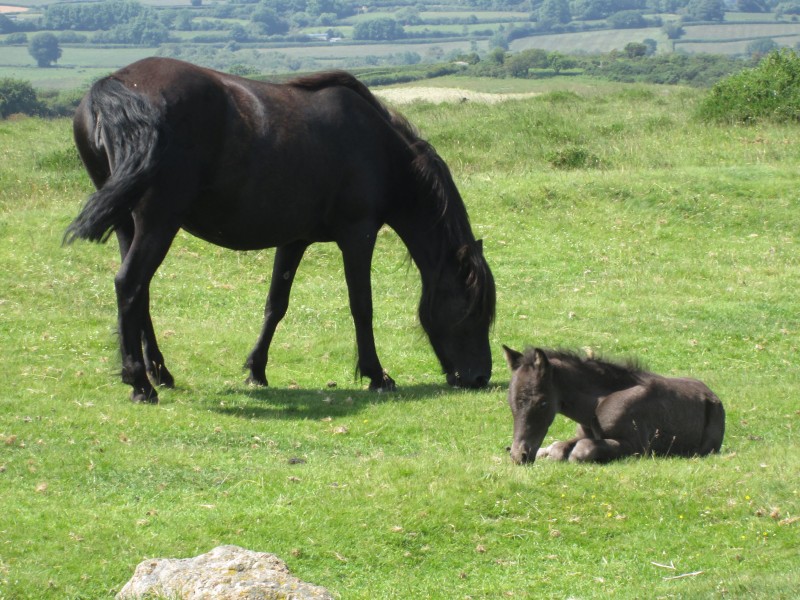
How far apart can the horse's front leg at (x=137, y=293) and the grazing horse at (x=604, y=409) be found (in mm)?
3739

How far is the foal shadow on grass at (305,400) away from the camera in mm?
11523

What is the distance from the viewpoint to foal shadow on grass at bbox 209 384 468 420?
11.5 m

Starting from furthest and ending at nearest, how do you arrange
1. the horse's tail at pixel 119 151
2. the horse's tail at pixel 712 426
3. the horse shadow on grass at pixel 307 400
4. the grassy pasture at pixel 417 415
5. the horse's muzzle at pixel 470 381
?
1. the horse's muzzle at pixel 470 381
2. the horse shadow on grass at pixel 307 400
3. the horse's tail at pixel 119 151
4. the horse's tail at pixel 712 426
5. the grassy pasture at pixel 417 415

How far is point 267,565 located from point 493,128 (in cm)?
2281

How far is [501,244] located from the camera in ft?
64.0

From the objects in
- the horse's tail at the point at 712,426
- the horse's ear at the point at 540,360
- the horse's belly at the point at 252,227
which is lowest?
the horse's tail at the point at 712,426

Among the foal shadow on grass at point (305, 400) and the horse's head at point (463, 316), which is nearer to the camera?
the foal shadow on grass at point (305, 400)

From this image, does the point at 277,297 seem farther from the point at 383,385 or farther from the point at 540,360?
the point at 540,360

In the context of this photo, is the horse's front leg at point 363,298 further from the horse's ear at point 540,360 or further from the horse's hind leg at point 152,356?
the horse's ear at point 540,360

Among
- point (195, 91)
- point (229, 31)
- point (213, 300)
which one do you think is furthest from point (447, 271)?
point (229, 31)

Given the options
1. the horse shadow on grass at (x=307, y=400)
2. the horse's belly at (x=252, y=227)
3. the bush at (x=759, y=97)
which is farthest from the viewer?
the bush at (x=759, y=97)

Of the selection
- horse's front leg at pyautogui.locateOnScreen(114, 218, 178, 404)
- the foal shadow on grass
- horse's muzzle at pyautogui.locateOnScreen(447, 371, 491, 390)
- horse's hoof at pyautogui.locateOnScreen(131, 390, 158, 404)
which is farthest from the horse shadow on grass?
horse's front leg at pyautogui.locateOnScreen(114, 218, 178, 404)

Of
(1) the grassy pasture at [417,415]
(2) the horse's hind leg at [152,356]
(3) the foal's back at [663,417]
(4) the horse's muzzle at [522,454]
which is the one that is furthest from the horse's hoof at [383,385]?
(4) the horse's muzzle at [522,454]

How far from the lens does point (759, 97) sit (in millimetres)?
28078
